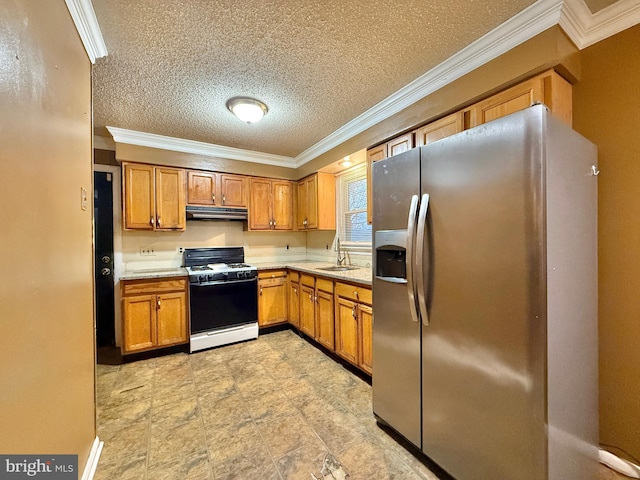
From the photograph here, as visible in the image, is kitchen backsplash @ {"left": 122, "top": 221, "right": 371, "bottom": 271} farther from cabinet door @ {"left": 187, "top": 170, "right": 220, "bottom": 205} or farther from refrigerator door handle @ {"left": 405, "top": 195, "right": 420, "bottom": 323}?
refrigerator door handle @ {"left": 405, "top": 195, "right": 420, "bottom": 323}

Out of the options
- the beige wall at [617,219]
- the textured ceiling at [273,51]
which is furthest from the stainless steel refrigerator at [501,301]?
the textured ceiling at [273,51]

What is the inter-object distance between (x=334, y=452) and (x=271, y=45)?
2.59 m

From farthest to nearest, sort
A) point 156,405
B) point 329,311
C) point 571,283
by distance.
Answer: point 329,311
point 156,405
point 571,283

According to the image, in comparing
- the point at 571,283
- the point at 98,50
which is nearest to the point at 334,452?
the point at 571,283

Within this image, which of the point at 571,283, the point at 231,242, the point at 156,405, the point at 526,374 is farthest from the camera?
the point at 231,242

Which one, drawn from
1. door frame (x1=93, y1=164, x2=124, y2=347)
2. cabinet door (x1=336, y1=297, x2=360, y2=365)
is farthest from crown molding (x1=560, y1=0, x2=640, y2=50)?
door frame (x1=93, y1=164, x2=124, y2=347)

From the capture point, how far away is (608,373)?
1.58 meters

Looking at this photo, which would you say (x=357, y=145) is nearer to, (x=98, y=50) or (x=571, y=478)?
(x=98, y=50)

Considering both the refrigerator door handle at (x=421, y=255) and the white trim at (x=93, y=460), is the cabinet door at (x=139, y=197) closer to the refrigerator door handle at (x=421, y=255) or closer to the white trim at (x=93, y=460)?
the white trim at (x=93, y=460)

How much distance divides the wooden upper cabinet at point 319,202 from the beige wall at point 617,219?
2.69 metres

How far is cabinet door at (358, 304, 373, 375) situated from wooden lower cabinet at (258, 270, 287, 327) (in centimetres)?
161

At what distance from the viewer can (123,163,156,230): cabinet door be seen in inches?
123

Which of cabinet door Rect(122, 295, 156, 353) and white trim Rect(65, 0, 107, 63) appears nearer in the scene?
white trim Rect(65, 0, 107, 63)

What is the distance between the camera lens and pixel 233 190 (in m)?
3.78
